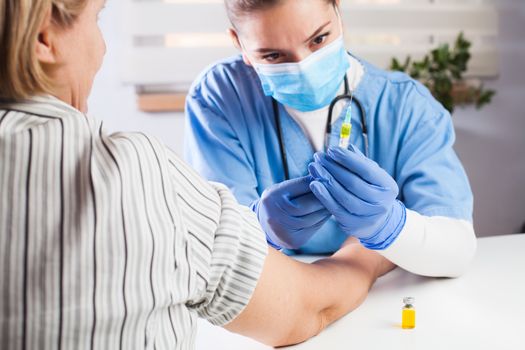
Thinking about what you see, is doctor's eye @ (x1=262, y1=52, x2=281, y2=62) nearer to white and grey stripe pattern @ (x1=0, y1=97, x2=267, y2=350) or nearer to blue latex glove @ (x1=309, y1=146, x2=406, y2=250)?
blue latex glove @ (x1=309, y1=146, x2=406, y2=250)

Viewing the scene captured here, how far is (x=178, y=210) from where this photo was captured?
2.48 ft

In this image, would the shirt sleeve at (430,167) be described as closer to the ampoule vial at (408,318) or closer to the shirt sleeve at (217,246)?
the ampoule vial at (408,318)

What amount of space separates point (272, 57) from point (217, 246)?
73cm

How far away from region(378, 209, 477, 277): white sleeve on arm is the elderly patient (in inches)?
19.1

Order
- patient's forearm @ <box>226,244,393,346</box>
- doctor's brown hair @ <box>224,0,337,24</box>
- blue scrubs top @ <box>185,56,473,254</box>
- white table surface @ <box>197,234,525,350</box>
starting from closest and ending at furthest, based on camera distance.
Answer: patient's forearm @ <box>226,244,393,346</box>, white table surface @ <box>197,234,525,350</box>, doctor's brown hair @ <box>224,0,337,24</box>, blue scrubs top @ <box>185,56,473,254</box>

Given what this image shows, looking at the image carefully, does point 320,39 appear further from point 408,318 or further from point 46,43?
point 46,43

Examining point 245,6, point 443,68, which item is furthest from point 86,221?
point 443,68

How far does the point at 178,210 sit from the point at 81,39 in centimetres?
26

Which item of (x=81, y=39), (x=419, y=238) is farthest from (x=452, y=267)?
(x=81, y=39)

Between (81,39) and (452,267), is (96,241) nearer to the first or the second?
(81,39)

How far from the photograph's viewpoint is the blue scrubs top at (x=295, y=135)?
1485 mm

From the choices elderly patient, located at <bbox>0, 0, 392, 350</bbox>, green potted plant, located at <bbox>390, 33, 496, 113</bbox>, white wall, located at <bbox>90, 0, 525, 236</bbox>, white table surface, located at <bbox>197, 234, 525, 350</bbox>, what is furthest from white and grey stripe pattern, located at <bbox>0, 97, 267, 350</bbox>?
white wall, located at <bbox>90, 0, 525, 236</bbox>

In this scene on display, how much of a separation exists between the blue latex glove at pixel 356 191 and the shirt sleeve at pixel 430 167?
0.77 ft

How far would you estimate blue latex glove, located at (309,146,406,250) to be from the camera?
3.77 feet
